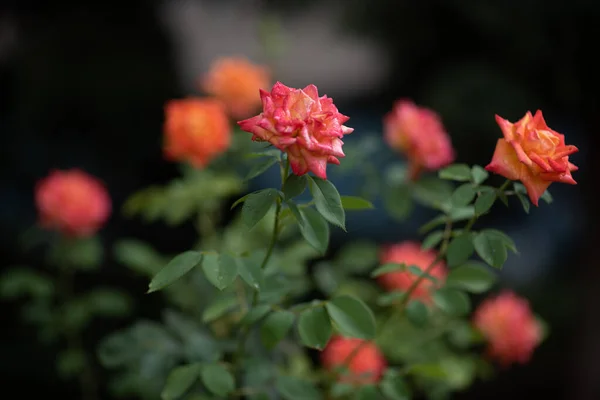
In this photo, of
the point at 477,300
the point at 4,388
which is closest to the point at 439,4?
the point at 477,300

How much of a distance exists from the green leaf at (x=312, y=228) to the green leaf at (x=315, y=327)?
91 millimetres

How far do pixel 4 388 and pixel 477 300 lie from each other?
1624 millimetres

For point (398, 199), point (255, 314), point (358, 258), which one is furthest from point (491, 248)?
point (358, 258)

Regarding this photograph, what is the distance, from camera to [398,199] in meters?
1.03

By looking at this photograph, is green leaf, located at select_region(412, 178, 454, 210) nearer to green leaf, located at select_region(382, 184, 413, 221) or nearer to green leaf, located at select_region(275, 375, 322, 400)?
green leaf, located at select_region(382, 184, 413, 221)

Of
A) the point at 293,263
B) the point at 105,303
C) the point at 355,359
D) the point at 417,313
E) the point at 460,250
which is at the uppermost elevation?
the point at 460,250

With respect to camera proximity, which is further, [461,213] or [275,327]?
[461,213]

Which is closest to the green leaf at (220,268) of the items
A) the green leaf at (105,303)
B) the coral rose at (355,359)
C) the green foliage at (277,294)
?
the green foliage at (277,294)

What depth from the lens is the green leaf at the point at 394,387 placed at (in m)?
0.77

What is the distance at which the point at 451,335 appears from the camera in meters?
1.14

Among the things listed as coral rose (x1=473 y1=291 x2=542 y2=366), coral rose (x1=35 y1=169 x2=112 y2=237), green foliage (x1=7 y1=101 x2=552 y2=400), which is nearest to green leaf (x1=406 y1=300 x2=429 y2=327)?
green foliage (x1=7 y1=101 x2=552 y2=400)

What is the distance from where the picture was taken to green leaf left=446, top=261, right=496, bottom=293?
812mm

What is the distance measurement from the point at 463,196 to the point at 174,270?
0.31 m

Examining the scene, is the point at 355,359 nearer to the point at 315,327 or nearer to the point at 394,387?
the point at 394,387
